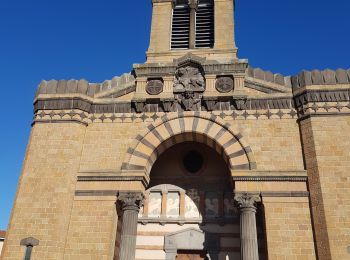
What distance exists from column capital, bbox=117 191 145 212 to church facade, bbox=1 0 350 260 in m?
0.04

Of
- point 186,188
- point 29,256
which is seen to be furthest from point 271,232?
point 29,256

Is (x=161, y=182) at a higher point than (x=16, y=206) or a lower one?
higher

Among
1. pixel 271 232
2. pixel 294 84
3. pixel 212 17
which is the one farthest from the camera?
pixel 212 17

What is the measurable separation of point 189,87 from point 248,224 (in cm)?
621

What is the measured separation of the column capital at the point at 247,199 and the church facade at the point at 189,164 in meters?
0.04

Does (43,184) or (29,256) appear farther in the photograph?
(43,184)

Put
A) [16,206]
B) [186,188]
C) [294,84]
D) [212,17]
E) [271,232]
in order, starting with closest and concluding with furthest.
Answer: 1. [271,232]
2. [16,206]
3. [294,84]
4. [186,188]
5. [212,17]

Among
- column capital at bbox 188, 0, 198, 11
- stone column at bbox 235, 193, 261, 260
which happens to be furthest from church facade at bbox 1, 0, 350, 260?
column capital at bbox 188, 0, 198, 11

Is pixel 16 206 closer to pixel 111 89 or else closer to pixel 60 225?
pixel 60 225

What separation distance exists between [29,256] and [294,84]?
12.3 metres

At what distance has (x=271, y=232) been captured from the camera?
44.3ft

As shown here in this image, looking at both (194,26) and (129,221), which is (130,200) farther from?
(194,26)

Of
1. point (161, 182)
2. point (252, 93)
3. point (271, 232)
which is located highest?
point (252, 93)

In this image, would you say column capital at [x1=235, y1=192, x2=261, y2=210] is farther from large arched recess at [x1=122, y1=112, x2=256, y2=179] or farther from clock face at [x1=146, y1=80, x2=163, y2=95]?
clock face at [x1=146, y1=80, x2=163, y2=95]
